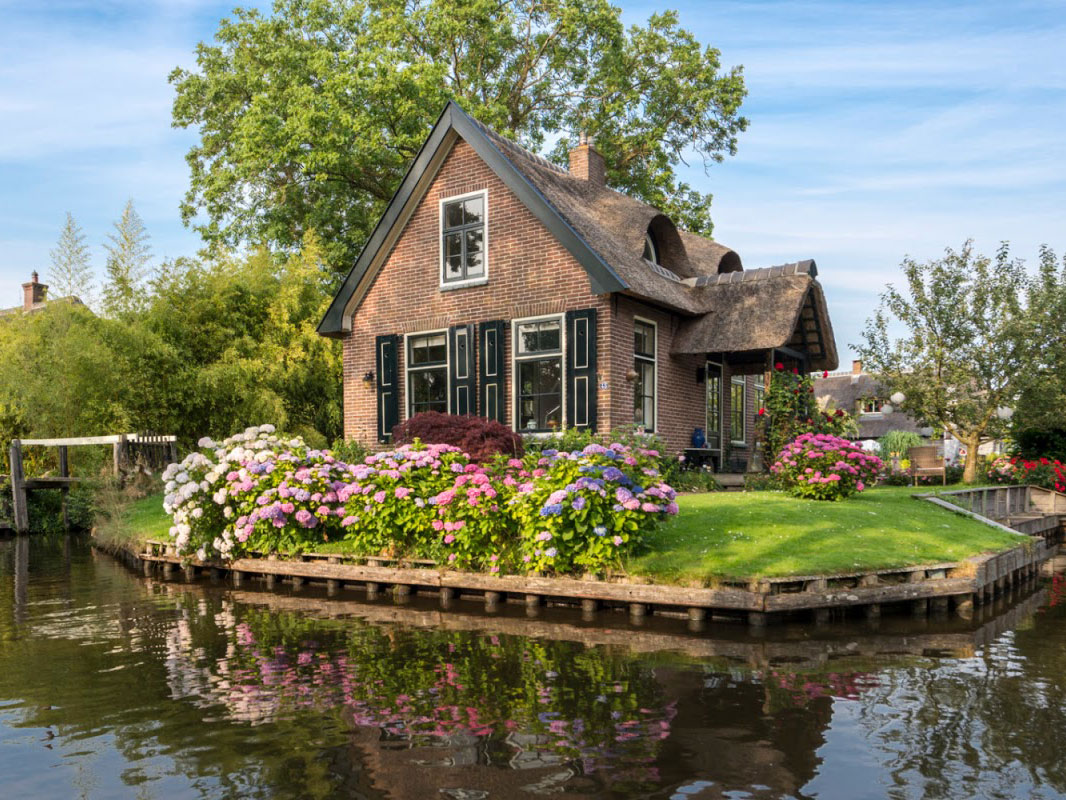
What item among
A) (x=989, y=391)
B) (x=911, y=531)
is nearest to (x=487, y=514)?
(x=911, y=531)

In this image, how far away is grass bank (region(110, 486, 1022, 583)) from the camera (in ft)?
30.2

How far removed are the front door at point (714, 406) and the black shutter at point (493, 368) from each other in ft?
15.8

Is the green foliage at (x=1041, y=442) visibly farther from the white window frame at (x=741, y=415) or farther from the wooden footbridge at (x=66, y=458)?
the wooden footbridge at (x=66, y=458)

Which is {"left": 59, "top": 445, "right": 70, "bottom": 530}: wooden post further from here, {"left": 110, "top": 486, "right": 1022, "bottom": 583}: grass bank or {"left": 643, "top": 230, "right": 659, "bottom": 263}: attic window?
{"left": 643, "top": 230, "right": 659, "bottom": 263}: attic window

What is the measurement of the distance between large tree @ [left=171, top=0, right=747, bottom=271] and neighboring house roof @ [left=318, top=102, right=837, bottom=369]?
26.2 feet

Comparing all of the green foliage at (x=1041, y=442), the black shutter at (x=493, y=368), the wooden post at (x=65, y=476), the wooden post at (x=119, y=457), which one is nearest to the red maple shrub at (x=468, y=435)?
the black shutter at (x=493, y=368)

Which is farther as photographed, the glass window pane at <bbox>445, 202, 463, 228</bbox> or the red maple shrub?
the glass window pane at <bbox>445, 202, 463, 228</bbox>

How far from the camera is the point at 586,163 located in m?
20.5

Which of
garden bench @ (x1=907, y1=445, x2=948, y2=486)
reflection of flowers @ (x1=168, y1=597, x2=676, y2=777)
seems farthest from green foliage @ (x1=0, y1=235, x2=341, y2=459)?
garden bench @ (x1=907, y1=445, x2=948, y2=486)

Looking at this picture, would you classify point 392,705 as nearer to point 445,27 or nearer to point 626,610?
point 626,610

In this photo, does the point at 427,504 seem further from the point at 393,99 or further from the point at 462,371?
the point at 393,99

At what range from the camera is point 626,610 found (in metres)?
9.58

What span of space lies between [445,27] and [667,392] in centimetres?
1540

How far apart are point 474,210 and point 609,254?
3.24m
